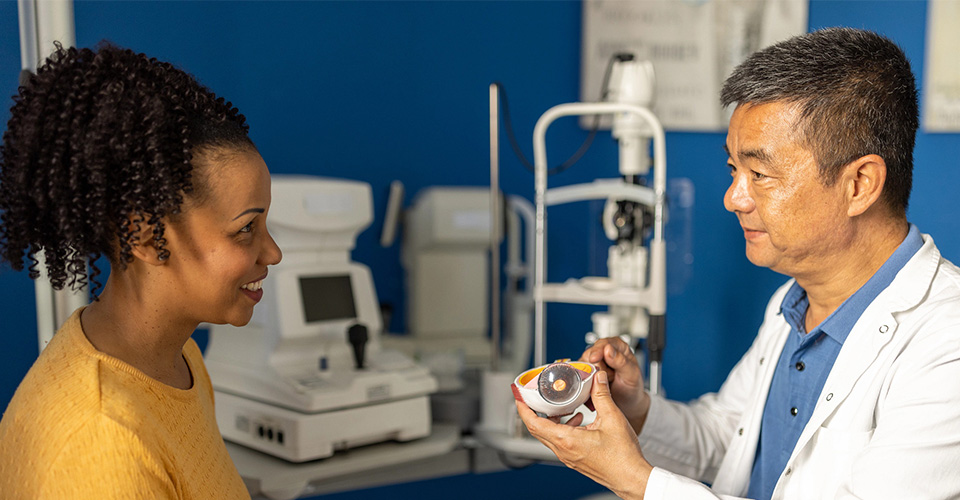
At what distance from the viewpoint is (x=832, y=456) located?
117cm

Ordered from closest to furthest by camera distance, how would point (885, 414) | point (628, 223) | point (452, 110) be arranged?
1. point (885, 414)
2. point (628, 223)
3. point (452, 110)

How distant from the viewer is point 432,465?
5.91 ft

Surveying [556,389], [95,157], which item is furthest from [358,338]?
[95,157]

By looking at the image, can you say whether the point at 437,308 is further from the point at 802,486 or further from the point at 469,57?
the point at 802,486

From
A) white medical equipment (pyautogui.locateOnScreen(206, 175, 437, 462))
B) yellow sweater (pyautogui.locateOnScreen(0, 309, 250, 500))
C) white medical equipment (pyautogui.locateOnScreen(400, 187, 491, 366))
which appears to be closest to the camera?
yellow sweater (pyautogui.locateOnScreen(0, 309, 250, 500))

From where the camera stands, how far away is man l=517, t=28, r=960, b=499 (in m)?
1.08

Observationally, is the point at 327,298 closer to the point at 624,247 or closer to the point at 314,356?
the point at 314,356

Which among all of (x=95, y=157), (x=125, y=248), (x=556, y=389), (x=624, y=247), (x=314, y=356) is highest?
(x=95, y=157)

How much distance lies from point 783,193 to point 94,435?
3.26 ft

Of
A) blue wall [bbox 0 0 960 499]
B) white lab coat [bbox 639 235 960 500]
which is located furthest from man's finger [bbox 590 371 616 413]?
blue wall [bbox 0 0 960 499]

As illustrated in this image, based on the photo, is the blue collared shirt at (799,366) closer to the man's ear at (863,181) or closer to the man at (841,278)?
the man at (841,278)

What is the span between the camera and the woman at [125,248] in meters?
0.84

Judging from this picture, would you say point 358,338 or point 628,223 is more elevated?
point 628,223

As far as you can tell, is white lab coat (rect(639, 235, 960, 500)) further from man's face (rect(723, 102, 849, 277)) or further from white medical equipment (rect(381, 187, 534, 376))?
white medical equipment (rect(381, 187, 534, 376))
